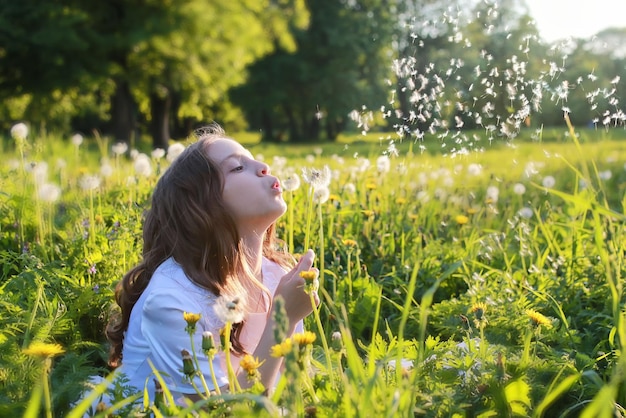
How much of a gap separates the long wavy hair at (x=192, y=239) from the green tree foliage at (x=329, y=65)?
918 inches

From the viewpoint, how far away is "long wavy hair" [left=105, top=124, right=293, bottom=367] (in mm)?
2090

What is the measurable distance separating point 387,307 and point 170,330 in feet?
3.99

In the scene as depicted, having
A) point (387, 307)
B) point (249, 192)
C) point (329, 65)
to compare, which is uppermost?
point (329, 65)

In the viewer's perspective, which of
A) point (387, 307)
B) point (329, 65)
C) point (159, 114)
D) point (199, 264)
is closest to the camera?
point (199, 264)

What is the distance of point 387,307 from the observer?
9.47 ft

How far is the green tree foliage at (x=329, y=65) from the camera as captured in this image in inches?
1032

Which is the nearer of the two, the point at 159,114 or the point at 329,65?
the point at 159,114

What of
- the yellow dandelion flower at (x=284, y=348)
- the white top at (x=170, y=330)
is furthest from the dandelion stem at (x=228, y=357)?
the white top at (x=170, y=330)

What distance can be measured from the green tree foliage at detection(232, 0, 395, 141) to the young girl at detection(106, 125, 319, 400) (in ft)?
76.5

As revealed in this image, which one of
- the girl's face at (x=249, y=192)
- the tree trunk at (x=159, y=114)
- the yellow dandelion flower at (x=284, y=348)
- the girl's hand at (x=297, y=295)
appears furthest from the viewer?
the tree trunk at (x=159, y=114)

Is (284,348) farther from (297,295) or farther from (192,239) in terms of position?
(192,239)

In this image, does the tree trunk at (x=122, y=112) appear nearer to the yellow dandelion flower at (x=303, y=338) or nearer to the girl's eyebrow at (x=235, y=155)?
the girl's eyebrow at (x=235, y=155)

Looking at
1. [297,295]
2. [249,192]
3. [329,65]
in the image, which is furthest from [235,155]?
[329,65]

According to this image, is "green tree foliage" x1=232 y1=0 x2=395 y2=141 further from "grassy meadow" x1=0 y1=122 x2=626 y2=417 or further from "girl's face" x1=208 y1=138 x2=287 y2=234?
"girl's face" x1=208 y1=138 x2=287 y2=234
